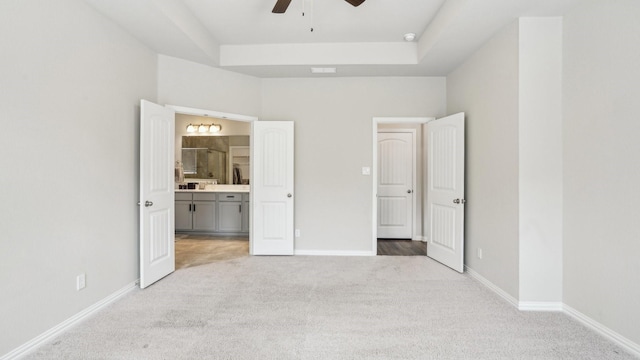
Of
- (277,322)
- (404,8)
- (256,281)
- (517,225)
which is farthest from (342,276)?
(404,8)

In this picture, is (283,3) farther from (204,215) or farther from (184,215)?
(184,215)

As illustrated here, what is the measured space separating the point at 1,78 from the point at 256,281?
2606mm

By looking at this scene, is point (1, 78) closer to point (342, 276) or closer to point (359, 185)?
point (342, 276)

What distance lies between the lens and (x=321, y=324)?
2.39m

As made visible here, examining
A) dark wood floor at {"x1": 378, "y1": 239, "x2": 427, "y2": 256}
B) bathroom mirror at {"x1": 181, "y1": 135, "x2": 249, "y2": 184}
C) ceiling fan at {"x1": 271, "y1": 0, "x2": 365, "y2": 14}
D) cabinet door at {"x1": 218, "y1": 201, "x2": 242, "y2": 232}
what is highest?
ceiling fan at {"x1": 271, "y1": 0, "x2": 365, "y2": 14}

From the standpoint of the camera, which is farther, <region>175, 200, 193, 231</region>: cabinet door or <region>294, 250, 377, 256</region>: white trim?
<region>175, 200, 193, 231</region>: cabinet door

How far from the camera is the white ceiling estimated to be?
106 inches

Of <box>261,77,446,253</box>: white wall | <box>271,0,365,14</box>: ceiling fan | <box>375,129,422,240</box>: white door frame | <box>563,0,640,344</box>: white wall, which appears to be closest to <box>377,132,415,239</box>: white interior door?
<box>375,129,422,240</box>: white door frame

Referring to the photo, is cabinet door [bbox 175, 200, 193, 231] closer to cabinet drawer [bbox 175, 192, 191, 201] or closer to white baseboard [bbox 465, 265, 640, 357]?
cabinet drawer [bbox 175, 192, 191, 201]

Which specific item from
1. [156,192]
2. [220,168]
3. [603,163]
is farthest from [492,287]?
[220,168]

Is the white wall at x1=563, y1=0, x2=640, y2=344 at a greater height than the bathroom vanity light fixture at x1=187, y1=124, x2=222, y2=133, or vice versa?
the bathroom vanity light fixture at x1=187, y1=124, x2=222, y2=133

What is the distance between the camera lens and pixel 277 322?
7.95 feet

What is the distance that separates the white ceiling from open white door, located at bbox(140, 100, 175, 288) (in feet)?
2.66

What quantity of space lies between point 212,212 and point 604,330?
5445mm
